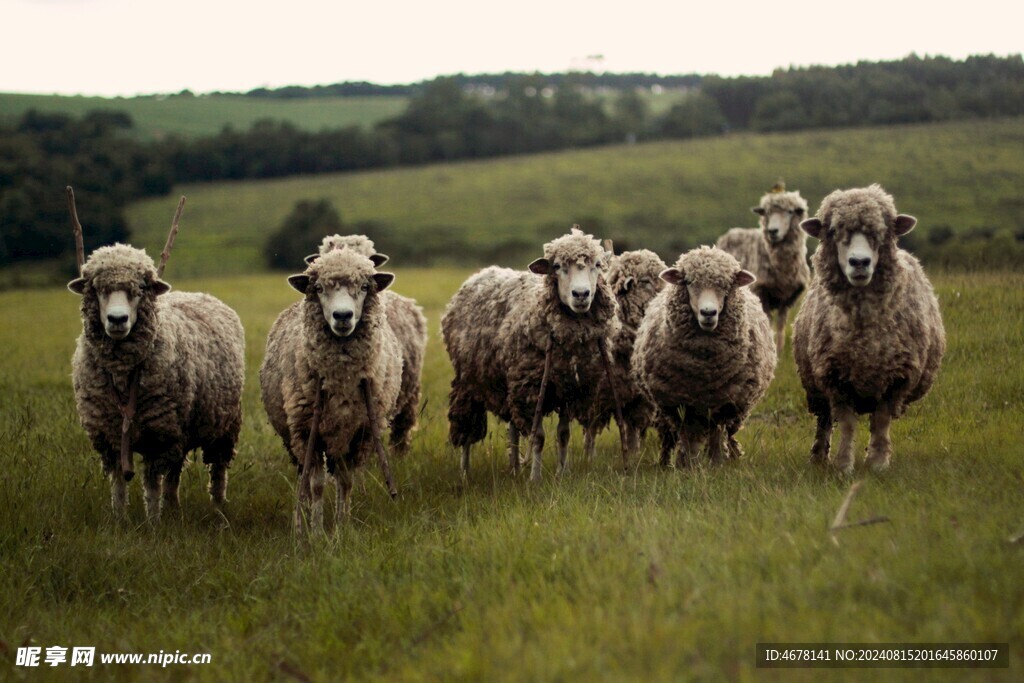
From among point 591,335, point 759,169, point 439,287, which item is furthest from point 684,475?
point 759,169

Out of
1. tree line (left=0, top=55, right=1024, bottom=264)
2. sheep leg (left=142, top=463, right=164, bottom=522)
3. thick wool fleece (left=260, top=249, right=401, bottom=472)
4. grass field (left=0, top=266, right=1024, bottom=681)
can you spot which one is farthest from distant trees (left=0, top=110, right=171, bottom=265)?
thick wool fleece (left=260, top=249, right=401, bottom=472)

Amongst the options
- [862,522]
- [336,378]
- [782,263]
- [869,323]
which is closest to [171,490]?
[336,378]

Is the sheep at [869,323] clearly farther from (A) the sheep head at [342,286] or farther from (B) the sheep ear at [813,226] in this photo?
(A) the sheep head at [342,286]

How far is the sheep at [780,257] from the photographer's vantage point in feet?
43.0

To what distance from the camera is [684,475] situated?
21.4 ft

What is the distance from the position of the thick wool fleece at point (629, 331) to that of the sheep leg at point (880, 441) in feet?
6.43

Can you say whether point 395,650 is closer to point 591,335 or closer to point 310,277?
point 310,277

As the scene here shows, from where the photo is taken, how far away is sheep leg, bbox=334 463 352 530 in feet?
21.4

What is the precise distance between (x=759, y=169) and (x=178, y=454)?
4204cm

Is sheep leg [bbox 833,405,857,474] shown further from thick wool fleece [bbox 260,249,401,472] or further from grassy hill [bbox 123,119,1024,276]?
grassy hill [bbox 123,119,1024,276]

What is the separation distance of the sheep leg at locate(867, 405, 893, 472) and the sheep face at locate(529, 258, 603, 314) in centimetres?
223

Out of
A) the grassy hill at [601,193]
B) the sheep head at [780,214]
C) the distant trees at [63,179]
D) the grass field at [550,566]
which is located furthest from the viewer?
the distant trees at [63,179]

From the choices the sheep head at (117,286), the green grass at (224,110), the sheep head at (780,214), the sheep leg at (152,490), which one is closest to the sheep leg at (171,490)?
the sheep leg at (152,490)

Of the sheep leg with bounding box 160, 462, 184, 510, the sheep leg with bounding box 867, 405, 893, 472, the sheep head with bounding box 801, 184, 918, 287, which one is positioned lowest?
the sheep leg with bounding box 160, 462, 184, 510
